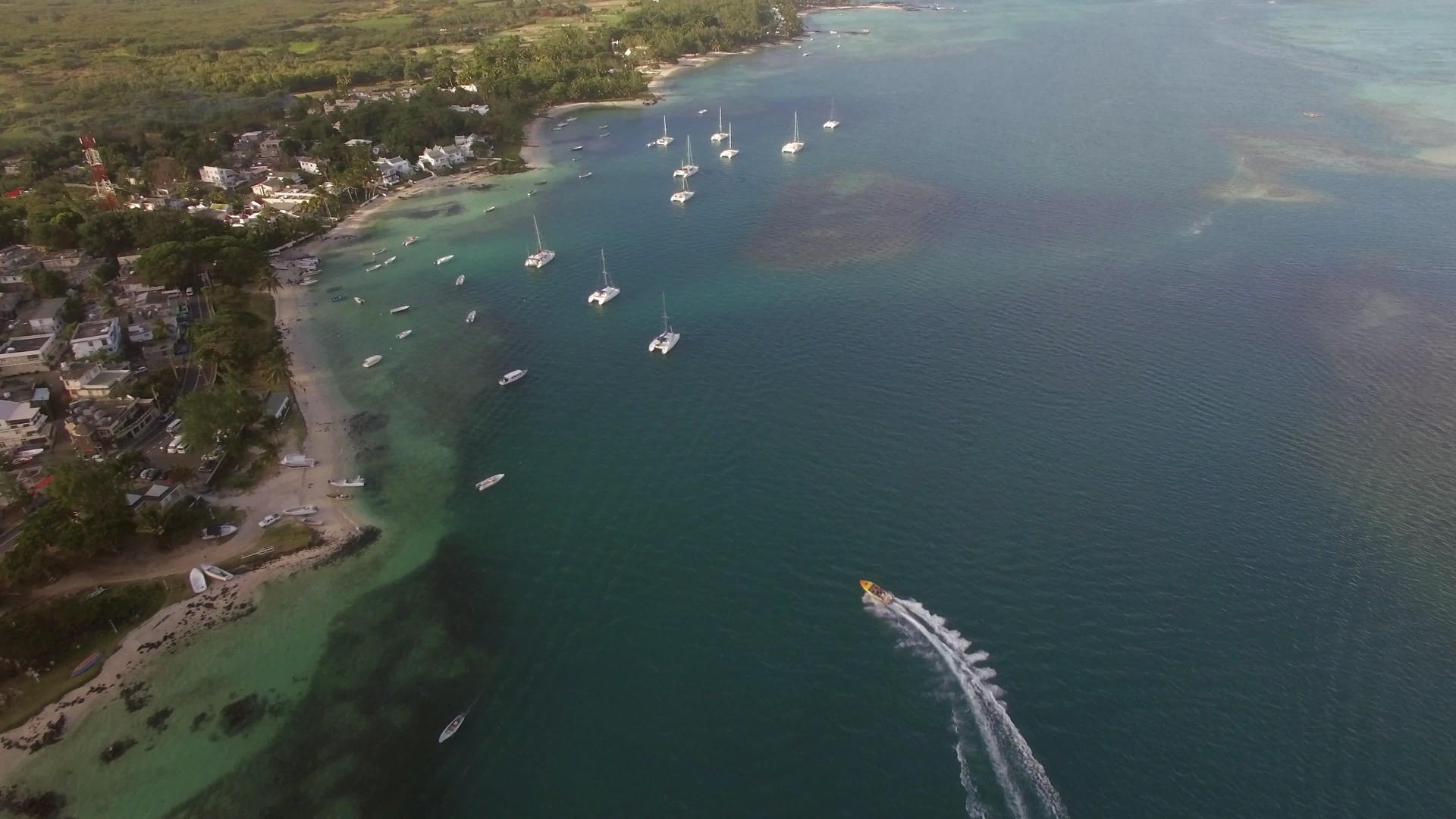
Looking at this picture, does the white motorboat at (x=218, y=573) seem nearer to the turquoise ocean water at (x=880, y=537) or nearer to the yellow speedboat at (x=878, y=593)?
the turquoise ocean water at (x=880, y=537)

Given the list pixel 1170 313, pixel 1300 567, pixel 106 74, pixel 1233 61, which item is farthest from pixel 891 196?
pixel 106 74

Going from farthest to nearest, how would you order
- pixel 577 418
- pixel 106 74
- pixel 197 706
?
pixel 106 74, pixel 577 418, pixel 197 706

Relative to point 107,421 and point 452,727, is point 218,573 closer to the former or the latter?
point 107,421

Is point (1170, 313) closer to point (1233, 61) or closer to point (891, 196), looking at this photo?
point (891, 196)

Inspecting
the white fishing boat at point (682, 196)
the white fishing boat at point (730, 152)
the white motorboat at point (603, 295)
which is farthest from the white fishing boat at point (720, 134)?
the white motorboat at point (603, 295)

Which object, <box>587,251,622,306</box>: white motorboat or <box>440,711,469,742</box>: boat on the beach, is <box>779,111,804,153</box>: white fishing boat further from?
<box>440,711,469,742</box>: boat on the beach

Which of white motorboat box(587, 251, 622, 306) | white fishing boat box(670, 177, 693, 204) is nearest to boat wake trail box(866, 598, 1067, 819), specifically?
white motorboat box(587, 251, 622, 306)

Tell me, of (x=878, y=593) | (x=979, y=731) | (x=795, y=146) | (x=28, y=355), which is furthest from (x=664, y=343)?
(x=795, y=146)
